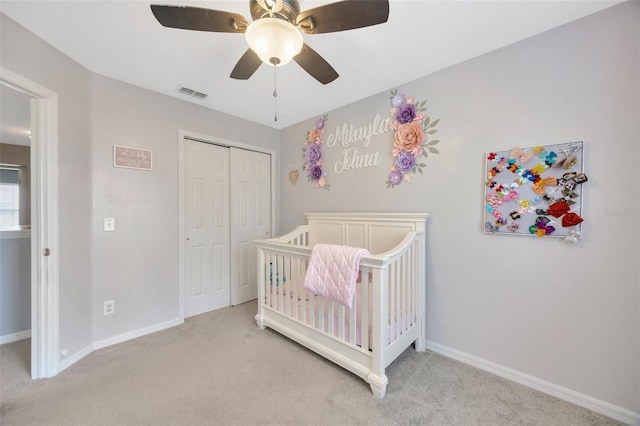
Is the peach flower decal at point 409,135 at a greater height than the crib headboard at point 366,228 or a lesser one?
greater

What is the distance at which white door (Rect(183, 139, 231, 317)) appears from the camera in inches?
103

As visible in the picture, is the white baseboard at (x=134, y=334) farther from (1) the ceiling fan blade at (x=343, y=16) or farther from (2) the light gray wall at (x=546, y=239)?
(1) the ceiling fan blade at (x=343, y=16)

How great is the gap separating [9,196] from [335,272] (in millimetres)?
4059

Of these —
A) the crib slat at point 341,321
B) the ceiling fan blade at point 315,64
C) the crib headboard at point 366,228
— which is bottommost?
the crib slat at point 341,321

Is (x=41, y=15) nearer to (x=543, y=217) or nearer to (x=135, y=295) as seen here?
(x=135, y=295)

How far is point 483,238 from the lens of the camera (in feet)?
5.88

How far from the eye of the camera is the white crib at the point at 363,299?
5.03 feet

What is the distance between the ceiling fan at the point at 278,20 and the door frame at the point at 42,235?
1328mm

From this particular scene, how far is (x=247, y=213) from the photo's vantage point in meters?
3.12

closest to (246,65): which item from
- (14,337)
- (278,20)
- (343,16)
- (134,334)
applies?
(278,20)

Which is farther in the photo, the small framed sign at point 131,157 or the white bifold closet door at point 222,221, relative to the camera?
the white bifold closet door at point 222,221

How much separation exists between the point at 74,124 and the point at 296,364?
2.46 metres

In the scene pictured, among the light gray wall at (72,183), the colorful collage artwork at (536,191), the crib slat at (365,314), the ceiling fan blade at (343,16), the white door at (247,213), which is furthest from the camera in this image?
the white door at (247,213)

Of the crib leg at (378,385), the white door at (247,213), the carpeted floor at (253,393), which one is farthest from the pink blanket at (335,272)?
the white door at (247,213)
